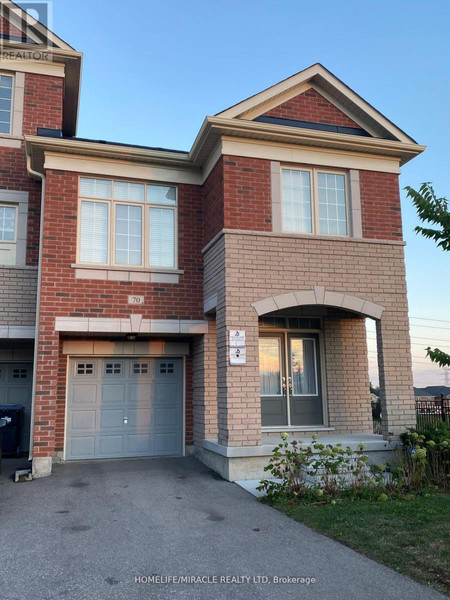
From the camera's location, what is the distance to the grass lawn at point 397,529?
4578mm

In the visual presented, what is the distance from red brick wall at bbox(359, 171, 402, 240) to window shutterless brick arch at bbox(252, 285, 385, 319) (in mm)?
1328

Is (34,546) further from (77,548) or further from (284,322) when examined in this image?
(284,322)

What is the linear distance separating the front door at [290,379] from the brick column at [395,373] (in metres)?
1.86

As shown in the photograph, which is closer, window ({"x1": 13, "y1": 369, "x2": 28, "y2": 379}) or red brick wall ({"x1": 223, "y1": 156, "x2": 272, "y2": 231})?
red brick wall ({"x1": 223, "y1": 156, "x2": 272, "y2": 231})

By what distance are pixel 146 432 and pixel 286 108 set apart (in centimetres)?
707

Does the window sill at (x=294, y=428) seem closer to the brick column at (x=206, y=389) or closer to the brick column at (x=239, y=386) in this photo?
the brick column at (x=206, y=389)

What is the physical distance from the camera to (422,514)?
20.1ft

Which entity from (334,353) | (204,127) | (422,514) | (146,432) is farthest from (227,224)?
(422,514)

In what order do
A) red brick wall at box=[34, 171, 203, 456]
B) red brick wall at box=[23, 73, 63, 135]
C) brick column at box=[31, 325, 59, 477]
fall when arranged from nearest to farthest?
1. brick column at box=[31, 325, 59, 477]
2. red brick wall at box=[34, 171, 203, 456]
3. red brick wall at box=[23, 73, 63, 135]

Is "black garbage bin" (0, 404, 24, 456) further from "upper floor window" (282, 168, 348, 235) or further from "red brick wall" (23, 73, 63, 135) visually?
"upper floor window" (282, 168, 348, 235)

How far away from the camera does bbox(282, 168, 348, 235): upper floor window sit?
979 cm

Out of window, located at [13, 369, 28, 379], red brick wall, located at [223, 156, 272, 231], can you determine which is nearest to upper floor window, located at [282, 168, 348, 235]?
red brick wall, located at [223, 156, 272, 231]

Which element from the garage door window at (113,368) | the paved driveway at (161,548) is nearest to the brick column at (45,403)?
the paved driveway at (161,548)

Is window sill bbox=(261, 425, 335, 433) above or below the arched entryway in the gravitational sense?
below
